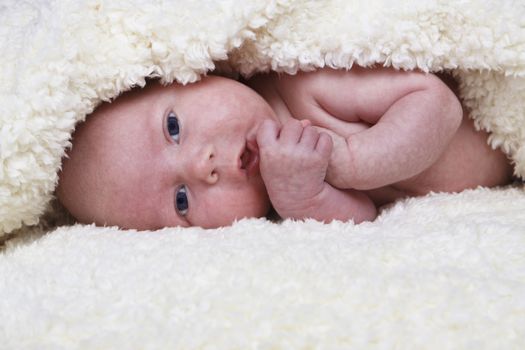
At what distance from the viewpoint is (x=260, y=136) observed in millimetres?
1079

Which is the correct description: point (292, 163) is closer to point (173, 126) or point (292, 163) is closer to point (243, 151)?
point (243, 151)

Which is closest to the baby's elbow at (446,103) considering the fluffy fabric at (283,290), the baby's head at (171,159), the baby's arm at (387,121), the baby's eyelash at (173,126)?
the baby's arm at (387,121)

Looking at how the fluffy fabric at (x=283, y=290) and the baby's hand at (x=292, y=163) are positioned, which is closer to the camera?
the fluffy fabric at (x=283, y=290)

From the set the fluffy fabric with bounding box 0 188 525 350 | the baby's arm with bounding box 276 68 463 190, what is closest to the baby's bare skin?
the baby's arm with bounding box 276 68 463 190

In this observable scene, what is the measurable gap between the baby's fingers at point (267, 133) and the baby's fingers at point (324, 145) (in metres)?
0.08

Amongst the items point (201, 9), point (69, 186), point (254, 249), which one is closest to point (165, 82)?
point (201, 9)

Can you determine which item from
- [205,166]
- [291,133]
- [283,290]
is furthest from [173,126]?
[283,290]

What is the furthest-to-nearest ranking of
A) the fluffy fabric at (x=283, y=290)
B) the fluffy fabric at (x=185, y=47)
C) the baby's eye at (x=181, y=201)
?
1. the baby's eye at (x=181, y=201)
2. the fluffy fabric at (x=185, y=47)
3. the fluffy fabric at (x=283, y=290)

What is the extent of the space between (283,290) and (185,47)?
525mm

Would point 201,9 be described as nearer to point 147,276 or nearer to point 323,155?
point 323,155

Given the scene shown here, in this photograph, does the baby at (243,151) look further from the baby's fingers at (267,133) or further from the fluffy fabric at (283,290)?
the fluffy fabric at (283,290)

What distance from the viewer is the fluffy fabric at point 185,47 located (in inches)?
40.0

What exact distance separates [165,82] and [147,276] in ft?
1.47

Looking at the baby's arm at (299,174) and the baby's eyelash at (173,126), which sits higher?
the baby's eyelash at (173,126)
